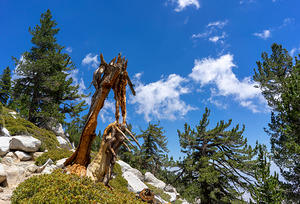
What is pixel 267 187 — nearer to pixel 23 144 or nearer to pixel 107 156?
pixel 107 156

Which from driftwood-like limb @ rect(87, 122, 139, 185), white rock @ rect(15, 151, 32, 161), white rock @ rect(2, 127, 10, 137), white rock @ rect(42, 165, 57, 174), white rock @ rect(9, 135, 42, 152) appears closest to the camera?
driftwood-like limb @ rect(87, 122, 139, 185)

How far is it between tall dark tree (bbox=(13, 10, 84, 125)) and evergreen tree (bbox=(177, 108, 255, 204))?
43.2ft

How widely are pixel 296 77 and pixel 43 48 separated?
24389mm

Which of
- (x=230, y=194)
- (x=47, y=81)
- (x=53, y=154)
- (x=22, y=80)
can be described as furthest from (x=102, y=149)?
(x=22, y=80)

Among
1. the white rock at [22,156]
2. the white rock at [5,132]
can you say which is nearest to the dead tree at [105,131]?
the white rock at [22,156]

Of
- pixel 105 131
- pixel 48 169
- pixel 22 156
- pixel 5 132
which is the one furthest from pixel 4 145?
pixel 105 131

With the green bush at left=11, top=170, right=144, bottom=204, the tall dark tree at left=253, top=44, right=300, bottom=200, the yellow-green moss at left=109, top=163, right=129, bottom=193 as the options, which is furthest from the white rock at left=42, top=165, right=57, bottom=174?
the tall dark tree at left=253, top=44, right=300, bottom=200

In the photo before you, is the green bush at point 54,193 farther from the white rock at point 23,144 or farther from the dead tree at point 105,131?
the white rock at point 23,144

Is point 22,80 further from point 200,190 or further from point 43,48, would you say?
point 200,190

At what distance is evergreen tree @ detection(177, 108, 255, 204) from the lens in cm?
1315

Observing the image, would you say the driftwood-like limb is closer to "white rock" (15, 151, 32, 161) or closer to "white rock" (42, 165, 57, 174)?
"white rock" (42, 165, 57, 174)

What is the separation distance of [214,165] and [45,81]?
743 inches

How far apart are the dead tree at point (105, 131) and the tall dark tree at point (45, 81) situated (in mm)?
12088

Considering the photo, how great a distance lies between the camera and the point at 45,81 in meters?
18.6
